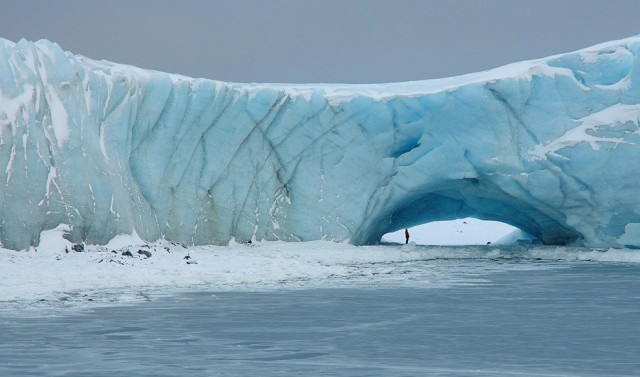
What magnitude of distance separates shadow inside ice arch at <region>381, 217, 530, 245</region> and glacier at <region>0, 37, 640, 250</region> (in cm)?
1682

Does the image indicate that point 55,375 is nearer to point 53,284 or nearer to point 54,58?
point 53,284

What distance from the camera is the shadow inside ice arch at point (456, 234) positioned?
37.6 m

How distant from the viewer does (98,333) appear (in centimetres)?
768

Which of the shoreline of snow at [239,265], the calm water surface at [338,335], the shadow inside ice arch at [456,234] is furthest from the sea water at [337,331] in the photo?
the shadow inside ice arch at [456,234]

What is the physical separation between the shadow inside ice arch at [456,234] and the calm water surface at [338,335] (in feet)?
83.1

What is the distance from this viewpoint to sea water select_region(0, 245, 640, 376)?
616 centimetres

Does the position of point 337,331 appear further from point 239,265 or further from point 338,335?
point 239,265

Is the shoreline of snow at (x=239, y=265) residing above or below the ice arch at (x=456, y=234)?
below

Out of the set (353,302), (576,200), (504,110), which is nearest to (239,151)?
(504,110)

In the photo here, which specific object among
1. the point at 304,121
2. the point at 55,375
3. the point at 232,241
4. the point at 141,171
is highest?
the point at 304,121

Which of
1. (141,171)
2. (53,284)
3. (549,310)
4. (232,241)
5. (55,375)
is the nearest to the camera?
(55,375)

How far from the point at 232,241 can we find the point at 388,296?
7742mm

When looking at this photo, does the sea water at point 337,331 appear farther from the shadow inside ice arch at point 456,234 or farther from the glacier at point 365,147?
the shadow inside ice arch at point 456,234

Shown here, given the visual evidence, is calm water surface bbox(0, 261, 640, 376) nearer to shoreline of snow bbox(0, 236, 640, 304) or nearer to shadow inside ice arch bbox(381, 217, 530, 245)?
shoreline of snow bbox(0, 236, 640, 304)
